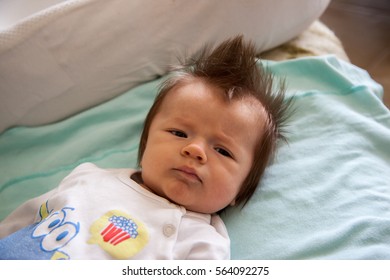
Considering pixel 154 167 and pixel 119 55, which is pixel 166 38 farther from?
pixel 154 167

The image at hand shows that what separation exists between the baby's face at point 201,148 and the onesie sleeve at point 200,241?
4cm

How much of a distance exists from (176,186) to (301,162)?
1.33 feet

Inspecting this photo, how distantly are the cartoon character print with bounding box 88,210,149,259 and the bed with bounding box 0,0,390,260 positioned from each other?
0.23 meters

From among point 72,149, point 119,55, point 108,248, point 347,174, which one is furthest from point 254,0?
point 108,248

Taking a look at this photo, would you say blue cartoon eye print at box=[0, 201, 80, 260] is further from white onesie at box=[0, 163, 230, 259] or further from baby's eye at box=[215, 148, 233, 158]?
baby's eye at box=[215, 148, 233, 158]

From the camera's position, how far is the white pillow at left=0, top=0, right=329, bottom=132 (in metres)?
1.05

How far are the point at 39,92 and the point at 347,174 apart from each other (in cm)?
85

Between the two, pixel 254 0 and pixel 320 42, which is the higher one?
pixel 254 0

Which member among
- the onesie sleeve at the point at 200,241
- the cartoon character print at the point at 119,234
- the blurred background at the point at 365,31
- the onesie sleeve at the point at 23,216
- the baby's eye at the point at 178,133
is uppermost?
the baby's eye at the point at 178,133

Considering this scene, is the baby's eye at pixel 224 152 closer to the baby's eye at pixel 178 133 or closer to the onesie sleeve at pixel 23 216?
the baby's eye at pixel 178 133

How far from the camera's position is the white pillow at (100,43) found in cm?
105

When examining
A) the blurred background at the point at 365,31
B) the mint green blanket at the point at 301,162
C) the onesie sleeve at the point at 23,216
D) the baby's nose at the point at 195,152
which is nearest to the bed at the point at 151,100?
the mint green blanket at the point at 301,162

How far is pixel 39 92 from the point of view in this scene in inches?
42.7

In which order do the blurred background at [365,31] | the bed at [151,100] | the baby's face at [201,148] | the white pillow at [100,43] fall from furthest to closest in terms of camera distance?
the blurred background at [365,31] → the white pillow at [100,43] → the bed at [151,100] → the baby's face at [201,148]
